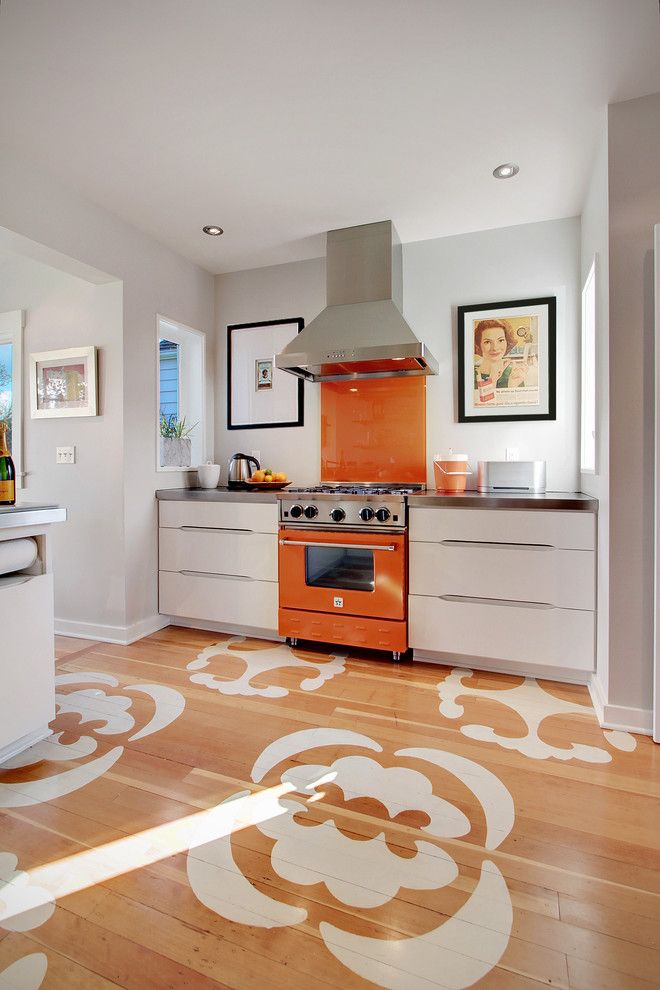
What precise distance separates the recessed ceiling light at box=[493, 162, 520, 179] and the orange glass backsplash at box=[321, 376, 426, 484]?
1.16m

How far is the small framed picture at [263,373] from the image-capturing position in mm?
3686

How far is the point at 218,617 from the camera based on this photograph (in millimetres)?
3111

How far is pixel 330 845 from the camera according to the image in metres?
1.38

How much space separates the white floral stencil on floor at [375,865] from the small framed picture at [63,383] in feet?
7.59

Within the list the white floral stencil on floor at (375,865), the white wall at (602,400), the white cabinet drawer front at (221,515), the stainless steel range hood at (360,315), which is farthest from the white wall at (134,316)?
the white wall at (602,400)

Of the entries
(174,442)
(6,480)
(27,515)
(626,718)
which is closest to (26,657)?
(27,515)

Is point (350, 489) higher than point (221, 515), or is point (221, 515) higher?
point (350, 489)

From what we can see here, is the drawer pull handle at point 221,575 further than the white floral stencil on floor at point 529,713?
Yes

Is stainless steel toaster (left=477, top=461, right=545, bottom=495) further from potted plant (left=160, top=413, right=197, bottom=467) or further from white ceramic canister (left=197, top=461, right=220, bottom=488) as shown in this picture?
potted plant (left=160, top=413, right=197, bottom=467)

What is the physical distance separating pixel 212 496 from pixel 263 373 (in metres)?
1.13

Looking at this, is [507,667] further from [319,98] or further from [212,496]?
[319,98]

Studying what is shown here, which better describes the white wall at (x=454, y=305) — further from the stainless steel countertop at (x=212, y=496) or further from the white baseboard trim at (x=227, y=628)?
the white baseboard trim at (x=227, y=628)

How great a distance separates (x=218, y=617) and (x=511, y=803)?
6.61 ft

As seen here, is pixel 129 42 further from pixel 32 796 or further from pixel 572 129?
pixel 32 796
